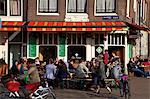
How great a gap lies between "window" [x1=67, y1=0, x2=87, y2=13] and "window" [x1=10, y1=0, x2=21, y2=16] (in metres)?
3.09

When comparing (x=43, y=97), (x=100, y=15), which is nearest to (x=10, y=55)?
(x=100, y=15)

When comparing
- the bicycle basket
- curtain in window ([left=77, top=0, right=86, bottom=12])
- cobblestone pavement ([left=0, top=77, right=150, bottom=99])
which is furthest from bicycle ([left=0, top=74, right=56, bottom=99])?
curtain in window ([left=77, top=0, right=86, bottom=12])

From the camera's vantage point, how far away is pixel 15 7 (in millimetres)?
26875

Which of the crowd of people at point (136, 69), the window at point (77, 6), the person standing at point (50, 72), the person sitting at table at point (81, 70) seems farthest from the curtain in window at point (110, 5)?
the person standing at point (50, 72)

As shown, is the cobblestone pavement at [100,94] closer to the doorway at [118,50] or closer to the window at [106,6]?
the doorway at [118,50]

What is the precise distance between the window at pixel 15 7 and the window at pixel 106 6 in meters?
4.82

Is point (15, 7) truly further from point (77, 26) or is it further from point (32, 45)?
point (77, 26)

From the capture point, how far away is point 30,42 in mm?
26688

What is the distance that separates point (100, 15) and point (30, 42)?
458cm

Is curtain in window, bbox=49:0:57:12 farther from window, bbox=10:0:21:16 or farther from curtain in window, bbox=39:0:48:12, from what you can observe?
window, bbox=10:0:21:16

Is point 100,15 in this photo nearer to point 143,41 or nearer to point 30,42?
point 30,42

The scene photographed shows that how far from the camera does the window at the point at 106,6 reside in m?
26.7

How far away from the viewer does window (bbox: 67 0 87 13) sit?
26.7 meters

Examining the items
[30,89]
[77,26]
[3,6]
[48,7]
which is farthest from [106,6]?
[30,89]
